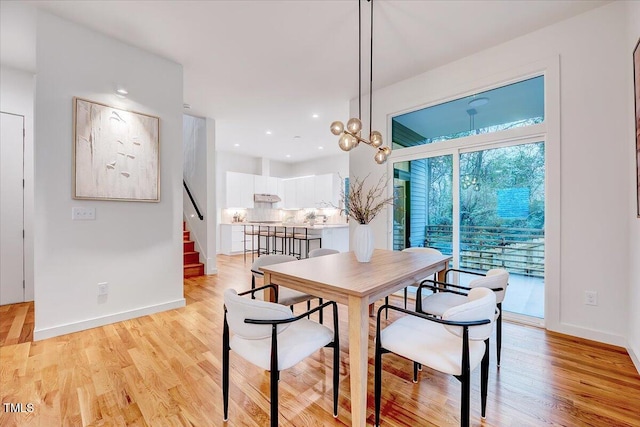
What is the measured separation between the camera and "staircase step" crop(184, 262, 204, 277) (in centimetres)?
507

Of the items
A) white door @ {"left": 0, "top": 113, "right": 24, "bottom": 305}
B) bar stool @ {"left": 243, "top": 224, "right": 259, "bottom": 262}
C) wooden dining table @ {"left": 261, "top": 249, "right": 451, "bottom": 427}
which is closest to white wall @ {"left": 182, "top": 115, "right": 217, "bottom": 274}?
bar stool @ {"left": 243, "top": 224, "right": 259, "bottom": 262}

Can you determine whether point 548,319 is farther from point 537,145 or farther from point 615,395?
point 537,145

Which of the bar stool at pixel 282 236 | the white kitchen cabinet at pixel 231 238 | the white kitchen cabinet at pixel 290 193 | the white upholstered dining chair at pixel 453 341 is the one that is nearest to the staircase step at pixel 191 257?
the bar stool at pixel 282 236

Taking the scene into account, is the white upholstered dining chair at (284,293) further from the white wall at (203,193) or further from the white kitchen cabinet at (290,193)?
the white kitchen cabinet at (290,193)

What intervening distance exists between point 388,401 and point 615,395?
149 centimetres

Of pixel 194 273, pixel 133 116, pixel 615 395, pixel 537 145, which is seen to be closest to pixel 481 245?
pixel 537 145

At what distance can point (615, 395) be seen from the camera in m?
1.81

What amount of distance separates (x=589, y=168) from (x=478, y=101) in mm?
1334

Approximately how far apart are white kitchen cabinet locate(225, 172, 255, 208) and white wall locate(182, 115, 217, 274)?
85.3 inches

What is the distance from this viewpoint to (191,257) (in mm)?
5383

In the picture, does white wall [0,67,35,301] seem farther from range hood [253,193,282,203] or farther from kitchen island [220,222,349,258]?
range hood [253,193,282,203]

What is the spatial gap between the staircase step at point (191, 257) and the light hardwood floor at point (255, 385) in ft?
8.61

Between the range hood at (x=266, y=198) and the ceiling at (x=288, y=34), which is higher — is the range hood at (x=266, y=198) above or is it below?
below

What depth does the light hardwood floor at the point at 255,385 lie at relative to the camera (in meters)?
1.62
